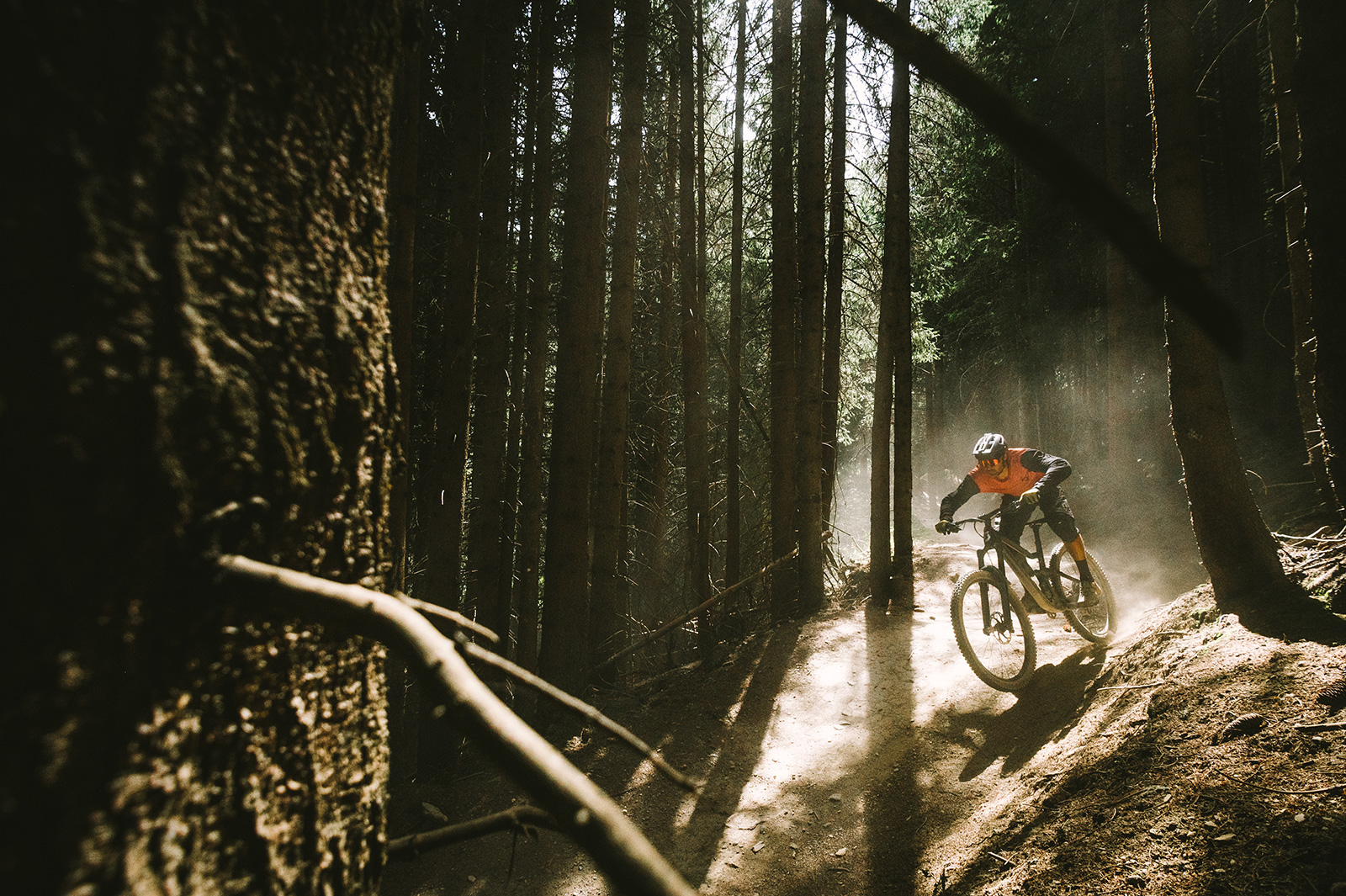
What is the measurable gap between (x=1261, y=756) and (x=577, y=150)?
288 inches

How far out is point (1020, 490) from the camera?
22.9 feet

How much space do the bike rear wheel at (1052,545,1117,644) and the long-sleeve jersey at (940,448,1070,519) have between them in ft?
2.85

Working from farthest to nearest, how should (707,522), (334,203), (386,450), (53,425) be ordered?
(707,522) → (386,450) → (334,203) → (53,425)

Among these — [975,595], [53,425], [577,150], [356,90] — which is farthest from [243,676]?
[975,595]

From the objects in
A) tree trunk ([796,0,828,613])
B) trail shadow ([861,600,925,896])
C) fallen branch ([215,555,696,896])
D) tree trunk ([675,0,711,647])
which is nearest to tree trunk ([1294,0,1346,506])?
trail shadow ([861,600,925,896])

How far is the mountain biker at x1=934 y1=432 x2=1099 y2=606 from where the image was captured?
260 inches

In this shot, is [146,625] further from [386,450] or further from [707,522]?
[707,522]

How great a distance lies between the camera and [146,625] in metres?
0.70

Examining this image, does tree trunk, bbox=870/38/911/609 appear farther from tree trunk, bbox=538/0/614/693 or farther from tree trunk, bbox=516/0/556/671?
tree trunk, bbox=516/0/556/671

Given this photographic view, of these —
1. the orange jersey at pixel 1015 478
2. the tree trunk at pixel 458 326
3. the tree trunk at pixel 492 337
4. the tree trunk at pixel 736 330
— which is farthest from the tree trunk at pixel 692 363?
the orange jersey at pixel 1015 478

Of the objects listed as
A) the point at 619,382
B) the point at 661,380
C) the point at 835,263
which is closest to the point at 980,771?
the point at 619,382

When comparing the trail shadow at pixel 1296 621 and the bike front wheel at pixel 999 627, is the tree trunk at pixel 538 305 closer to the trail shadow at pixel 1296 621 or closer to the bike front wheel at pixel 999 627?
the bike front wheel at pixel 999 627

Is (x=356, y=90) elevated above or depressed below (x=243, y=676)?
above

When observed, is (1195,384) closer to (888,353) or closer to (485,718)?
(888,353)
